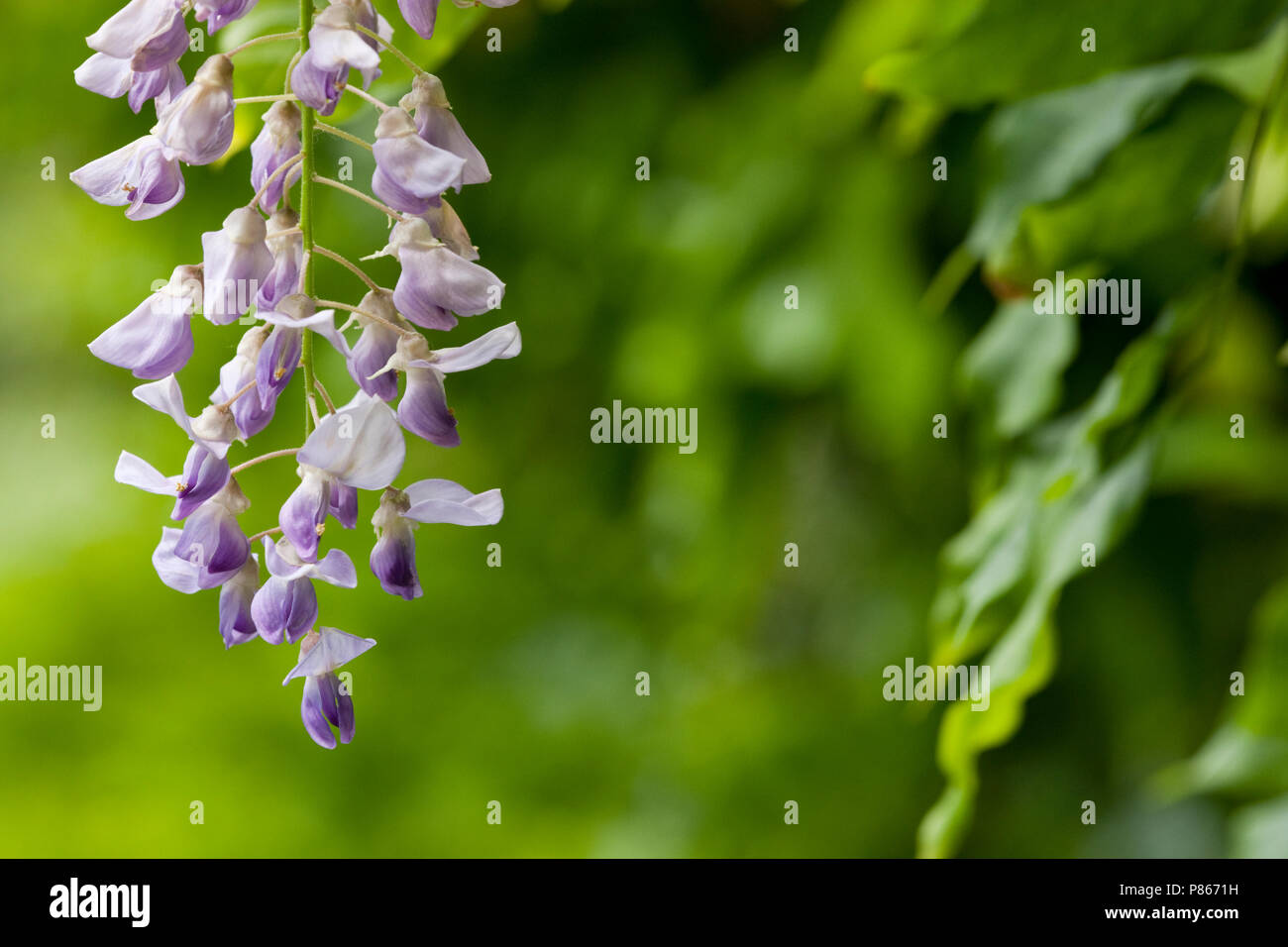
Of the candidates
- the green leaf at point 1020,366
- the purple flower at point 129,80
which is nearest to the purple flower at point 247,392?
the purple flower at point 129,80

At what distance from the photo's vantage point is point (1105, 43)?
2.61 ft

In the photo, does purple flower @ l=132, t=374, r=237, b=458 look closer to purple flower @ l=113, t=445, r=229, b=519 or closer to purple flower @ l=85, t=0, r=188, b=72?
purple flower @ l=113, t=445, r=229, b=519

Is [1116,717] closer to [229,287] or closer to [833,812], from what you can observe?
[833,812]

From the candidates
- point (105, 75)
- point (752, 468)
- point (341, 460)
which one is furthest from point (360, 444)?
point (752, 468)

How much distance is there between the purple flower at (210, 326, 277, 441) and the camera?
49 centimetres

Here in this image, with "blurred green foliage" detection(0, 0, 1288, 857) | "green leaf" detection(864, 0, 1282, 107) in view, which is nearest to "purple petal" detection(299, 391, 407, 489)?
"blurred green foliage" detection(0, 0, 1288, 857)

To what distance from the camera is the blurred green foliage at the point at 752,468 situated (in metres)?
0.89

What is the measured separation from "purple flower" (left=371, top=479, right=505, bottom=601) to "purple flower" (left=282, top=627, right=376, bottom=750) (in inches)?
1.1

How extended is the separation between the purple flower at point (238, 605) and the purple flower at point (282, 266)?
0.11 meters

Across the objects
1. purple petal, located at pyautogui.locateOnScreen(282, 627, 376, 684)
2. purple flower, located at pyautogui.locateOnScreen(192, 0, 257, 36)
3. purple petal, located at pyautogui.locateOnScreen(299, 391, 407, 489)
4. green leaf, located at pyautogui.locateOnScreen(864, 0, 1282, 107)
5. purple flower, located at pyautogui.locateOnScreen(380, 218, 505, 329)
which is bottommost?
purple petal, located at pyautogui.locateOnScreen(282, 627, 376, 684)

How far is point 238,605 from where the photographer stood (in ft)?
1.69

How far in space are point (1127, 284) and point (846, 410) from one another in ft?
1.51

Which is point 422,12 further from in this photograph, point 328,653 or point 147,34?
point 328,653

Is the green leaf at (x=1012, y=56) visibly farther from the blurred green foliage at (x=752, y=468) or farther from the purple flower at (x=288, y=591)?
the purple flower at (x=288, y=591)
